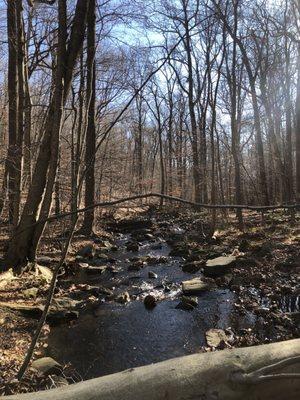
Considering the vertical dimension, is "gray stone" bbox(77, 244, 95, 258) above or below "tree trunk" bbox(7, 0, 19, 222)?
below

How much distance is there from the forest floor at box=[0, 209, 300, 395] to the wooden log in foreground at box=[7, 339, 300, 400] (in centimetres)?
160

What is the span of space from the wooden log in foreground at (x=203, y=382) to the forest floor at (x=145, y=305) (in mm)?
1596

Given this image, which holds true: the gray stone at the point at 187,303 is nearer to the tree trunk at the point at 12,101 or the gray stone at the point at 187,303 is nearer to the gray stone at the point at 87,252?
the tree trunk at the point at 12,101

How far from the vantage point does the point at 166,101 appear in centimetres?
3506

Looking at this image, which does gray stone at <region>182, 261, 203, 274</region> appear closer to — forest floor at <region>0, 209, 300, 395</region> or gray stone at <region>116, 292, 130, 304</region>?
forest floor at <region>0, 209, 300, 395</region>

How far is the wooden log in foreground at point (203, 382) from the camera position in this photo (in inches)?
71.6

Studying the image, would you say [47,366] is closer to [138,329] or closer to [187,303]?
[138,329]

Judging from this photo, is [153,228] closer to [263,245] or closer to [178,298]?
[263,245]

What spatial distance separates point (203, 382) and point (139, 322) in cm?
626

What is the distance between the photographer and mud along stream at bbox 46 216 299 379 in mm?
6426

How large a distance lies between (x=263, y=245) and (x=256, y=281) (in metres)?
2.96

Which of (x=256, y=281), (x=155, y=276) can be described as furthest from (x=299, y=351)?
(x=155, y=276)

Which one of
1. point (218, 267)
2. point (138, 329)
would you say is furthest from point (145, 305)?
point (218, 267)

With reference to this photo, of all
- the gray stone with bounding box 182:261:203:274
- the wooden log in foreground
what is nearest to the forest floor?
the gray stone with bounding box 182:261:203:274
